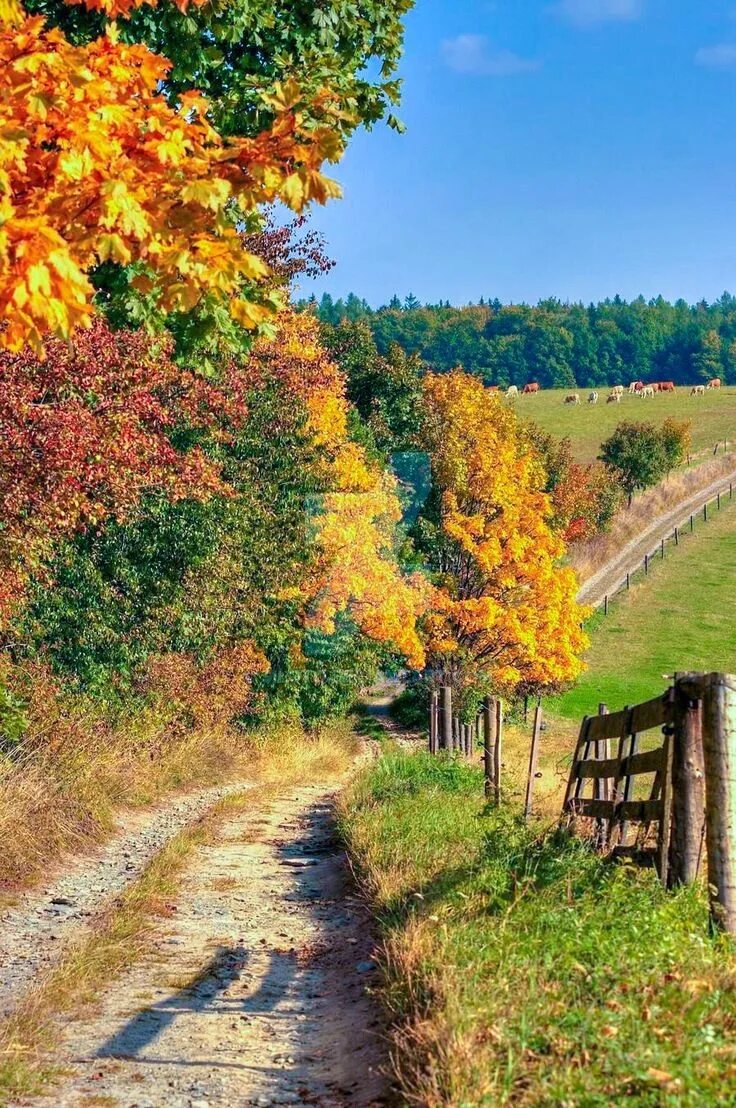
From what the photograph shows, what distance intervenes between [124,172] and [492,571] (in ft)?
110

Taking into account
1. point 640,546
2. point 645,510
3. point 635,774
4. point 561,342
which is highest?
point 561,342

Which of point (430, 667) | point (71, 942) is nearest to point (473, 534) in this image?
point (430, 667)

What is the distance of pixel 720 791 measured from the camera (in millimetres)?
6391

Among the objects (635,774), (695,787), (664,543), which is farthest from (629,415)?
(695,787)

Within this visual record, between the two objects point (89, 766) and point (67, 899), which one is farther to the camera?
point (89, 766)

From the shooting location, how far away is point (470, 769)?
17.7m

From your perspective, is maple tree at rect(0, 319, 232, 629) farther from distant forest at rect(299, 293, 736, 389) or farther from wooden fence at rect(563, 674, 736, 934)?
distant forest at rect(299, 293, 736, 389)

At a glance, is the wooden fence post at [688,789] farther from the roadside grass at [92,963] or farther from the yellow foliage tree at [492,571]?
the yellow foliage tree at [492,571]

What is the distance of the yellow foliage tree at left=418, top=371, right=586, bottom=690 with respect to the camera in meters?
37.0

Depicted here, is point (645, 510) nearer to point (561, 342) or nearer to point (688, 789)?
point (688, 789)

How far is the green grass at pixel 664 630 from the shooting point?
4891 centimetres

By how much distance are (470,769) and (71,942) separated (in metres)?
10.4

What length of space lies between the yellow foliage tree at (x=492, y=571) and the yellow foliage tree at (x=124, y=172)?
3147 centimetres

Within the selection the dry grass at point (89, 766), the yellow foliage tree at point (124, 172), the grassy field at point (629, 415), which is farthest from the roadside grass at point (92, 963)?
the grassy field at point (629, 415)
